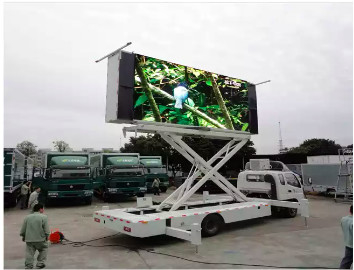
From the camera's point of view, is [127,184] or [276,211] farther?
[127,184]

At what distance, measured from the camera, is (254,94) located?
12.3 meters

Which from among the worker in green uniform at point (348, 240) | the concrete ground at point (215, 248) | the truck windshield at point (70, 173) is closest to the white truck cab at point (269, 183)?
the concrete ground at point (215, 248)

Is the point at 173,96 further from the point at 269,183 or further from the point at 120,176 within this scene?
the point at 120,176

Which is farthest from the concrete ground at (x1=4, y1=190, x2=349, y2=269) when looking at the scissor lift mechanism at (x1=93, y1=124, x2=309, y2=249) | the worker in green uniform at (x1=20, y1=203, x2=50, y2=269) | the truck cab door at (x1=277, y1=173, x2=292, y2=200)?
the truck cab door at (x1=277, y1=173, x2=292, y2=200)

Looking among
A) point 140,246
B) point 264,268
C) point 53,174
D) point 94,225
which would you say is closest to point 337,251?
Answer: point 264,268

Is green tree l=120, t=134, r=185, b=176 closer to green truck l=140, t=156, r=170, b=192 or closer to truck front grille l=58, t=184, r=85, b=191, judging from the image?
green truck l=140, t=156, r=170, b=192

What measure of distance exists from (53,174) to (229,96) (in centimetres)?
1071

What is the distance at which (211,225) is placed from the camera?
30.7ft

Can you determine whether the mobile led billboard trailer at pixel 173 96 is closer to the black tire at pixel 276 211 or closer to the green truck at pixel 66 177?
the black tire at pixel 276 211

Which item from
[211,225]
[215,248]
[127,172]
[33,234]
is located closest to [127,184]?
[127,172]

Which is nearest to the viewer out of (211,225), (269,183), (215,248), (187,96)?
(215,248)

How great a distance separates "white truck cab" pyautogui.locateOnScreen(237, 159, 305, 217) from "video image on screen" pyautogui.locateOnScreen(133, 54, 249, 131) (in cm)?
246

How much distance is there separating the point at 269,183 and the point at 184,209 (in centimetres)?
430

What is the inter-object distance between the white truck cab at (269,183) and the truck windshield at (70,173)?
877 centimetres
